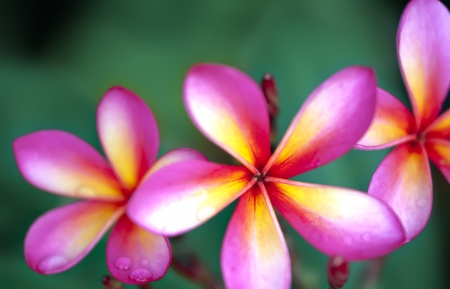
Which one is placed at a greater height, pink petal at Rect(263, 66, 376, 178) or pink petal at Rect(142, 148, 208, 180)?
pink petal at Rect(263, 66, 376, 178)

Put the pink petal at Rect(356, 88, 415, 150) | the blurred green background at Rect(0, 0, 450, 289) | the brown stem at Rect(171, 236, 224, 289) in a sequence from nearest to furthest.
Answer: the pink petal at Rect(356, 88, 415, 150) < the brown stem at Rect(171, 236, 224, 289) < the blurred green background at Rect(0, 0, 450, 289)

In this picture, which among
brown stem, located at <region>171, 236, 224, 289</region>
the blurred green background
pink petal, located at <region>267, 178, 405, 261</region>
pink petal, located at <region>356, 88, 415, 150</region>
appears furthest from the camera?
the blurred green background

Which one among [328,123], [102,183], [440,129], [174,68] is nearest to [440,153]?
[440,129]

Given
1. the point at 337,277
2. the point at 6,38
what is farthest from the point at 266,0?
the point at 337,277

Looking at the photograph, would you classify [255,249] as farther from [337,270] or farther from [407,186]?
[407,186]

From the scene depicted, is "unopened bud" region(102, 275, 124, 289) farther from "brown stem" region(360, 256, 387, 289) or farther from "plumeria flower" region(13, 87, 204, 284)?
"brown stem" region(360, 256, 387, 289)

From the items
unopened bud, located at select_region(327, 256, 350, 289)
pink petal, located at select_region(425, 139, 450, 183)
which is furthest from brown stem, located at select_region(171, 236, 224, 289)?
pink petal, located at select_region(425, 139, 450, 183)

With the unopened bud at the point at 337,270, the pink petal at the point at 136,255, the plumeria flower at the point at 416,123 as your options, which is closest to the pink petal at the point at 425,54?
the plumeria flower at the point at 416,123
